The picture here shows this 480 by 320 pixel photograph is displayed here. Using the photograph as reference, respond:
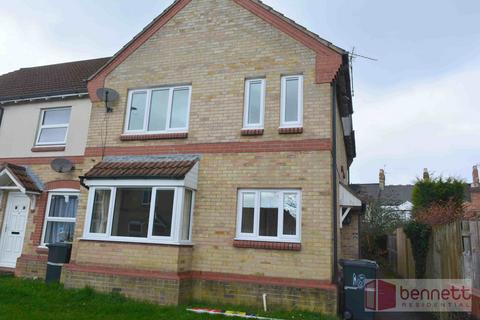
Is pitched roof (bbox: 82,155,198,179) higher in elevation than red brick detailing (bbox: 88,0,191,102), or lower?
lower

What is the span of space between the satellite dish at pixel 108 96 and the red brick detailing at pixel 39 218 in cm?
375

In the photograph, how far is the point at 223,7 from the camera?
11055mm

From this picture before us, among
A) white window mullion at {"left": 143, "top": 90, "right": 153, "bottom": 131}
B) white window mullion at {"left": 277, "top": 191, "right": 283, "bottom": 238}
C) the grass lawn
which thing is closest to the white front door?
the grass lawn

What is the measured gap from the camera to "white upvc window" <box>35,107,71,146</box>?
12.9m

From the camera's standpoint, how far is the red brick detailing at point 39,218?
475 inches

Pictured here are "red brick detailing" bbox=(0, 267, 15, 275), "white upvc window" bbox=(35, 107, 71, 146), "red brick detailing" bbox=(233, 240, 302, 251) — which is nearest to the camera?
"red brick detailing" bbox=(233, 240, 302, 251)

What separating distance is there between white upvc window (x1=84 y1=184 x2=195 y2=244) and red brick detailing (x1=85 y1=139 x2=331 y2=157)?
3.95 ft

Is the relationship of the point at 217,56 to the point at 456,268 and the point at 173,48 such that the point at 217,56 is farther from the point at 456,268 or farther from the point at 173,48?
the point at 456,268

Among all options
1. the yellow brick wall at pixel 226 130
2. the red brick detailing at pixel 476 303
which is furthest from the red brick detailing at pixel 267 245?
the red brick detailing at pixel 476 303

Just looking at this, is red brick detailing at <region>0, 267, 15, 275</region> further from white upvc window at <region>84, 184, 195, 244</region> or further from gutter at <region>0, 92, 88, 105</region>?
gutter at <region>0, 92, 88, 105</region>

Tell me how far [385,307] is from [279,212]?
3656 mm

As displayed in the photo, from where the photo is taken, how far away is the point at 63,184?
12289 millimetres

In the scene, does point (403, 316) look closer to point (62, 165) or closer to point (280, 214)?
point (280, 214)

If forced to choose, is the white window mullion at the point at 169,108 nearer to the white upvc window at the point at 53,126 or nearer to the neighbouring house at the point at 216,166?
the neighbouring house at the point at 216,166
